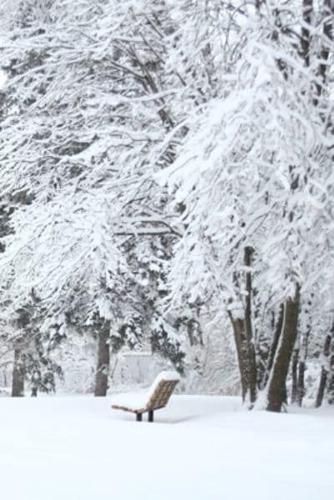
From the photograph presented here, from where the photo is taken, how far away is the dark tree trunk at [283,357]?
10242mm

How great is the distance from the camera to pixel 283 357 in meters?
10.4

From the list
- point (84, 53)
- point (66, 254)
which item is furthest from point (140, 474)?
point (84, 53)

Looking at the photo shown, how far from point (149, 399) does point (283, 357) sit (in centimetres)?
207

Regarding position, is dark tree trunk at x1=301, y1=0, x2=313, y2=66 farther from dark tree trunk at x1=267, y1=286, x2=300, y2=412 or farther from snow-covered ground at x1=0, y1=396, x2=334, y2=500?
snow-covered ground at x1=0, y1=396, x2=334, y2=500

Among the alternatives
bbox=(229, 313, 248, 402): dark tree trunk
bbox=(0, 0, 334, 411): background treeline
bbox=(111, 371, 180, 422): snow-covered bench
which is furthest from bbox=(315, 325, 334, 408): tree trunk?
bbox=(111, 371, 180, 422): snow-covered bench

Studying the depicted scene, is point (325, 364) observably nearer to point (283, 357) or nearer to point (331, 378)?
point (331, 378)

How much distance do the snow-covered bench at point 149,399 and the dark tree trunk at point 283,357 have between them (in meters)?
1.50

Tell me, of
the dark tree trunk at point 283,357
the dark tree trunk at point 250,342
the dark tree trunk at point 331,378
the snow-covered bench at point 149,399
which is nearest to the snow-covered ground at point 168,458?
the snow-covered bench at point 149,399

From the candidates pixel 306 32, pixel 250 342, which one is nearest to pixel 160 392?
pixel 250 342

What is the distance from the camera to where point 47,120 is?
12.8 m

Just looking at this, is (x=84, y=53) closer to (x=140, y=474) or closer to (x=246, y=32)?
(x=246, y=32)

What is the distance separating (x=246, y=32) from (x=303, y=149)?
Answer: 192 centimetres

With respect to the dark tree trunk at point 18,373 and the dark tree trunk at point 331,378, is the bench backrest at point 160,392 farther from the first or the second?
the dark tree trunk at point 18,373

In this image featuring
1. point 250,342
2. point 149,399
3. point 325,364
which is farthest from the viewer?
point 325,364
